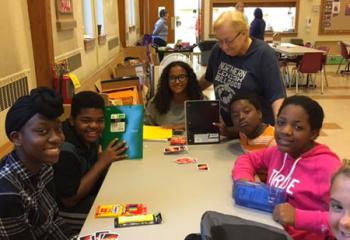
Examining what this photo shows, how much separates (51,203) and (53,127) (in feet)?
1.13

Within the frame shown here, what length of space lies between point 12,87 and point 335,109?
5.39 meters

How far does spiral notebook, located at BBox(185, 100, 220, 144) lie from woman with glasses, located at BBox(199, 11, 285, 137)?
0.20 feet

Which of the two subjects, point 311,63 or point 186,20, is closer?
point 311,63

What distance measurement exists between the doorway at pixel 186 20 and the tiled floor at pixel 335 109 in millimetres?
3010

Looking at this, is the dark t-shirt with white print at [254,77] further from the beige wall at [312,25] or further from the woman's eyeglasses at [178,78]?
the beige wall at [312,25]

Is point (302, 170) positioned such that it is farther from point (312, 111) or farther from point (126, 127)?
point (126, 127)

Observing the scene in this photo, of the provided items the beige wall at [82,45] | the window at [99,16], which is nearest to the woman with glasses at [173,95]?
the beige wall at [82,45]

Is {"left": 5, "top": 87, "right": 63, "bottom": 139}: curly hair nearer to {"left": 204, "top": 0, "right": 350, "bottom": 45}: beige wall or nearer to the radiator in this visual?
the radiator

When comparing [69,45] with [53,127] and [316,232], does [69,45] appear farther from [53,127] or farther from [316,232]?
[316,232]

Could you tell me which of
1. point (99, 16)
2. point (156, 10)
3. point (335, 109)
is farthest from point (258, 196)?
point (156, 10)

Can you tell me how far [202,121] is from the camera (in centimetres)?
228

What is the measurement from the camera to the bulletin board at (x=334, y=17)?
10602 millimetres

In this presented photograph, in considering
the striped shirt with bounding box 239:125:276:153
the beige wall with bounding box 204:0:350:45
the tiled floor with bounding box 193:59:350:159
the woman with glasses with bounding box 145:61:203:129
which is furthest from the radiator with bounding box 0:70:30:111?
the beige wall with bounding box 204:0:350:45

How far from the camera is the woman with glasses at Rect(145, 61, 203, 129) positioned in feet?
8.70
